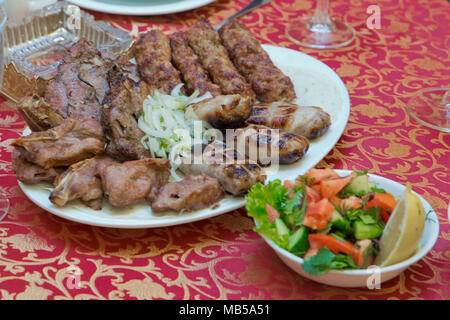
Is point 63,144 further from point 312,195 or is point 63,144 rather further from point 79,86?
point 312,195

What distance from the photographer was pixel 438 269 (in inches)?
87.4

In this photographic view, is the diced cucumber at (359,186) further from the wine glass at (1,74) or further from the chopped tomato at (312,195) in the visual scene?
the wine glass at (1,74)

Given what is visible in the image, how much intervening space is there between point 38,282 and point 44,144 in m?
0.60

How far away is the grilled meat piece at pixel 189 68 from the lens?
3.13 meters

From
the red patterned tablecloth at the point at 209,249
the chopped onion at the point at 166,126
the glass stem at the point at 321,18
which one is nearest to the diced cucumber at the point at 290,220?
the red patterned tablecloth at the point at 209,249

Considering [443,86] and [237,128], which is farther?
[443,86]

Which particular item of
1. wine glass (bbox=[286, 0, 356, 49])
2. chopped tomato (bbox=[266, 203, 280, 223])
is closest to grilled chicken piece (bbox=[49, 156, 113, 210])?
chopped tomato (bbox=[266, 203, 280, 223])

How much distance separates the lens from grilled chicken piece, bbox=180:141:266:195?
2.37 metres

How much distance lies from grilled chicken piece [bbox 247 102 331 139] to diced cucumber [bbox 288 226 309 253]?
841mm

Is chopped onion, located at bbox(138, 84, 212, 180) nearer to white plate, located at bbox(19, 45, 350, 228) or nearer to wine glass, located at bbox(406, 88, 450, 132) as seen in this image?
white plate, located at bbox(19, 45, 350, 228)

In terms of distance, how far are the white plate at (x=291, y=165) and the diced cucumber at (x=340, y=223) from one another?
0.47m
